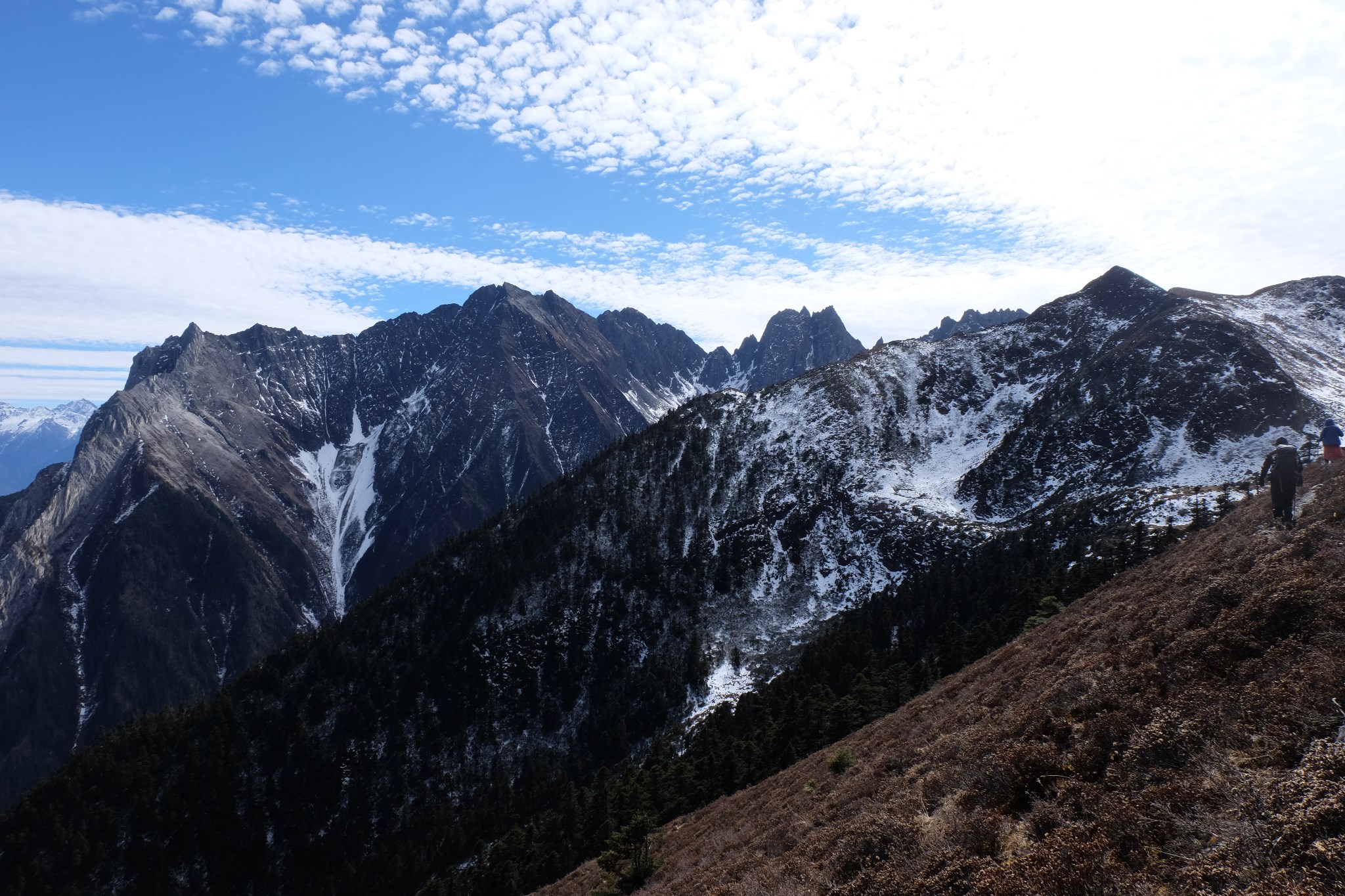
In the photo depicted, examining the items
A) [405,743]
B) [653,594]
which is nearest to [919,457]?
[653,594]

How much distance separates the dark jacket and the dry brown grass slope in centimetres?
119

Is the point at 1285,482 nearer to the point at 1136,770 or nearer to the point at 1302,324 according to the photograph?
the point at 1136,770

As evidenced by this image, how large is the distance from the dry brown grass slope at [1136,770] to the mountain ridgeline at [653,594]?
155ft

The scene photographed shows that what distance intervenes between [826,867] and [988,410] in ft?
531

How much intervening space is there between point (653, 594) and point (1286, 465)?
387 ft

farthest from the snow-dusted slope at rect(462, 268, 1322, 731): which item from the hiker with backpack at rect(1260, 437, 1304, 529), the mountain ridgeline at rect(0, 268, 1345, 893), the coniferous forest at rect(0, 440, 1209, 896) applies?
the hiker with backpack at rect(1260, 437, 1304, 529)

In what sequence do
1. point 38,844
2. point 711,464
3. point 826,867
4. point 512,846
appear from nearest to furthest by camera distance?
point 826,867, point 512,846, point 38,844, point 711,464

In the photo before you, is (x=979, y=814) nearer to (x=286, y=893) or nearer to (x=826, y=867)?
(x=826, y=867)

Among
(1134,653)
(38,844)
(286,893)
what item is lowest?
(286,893)

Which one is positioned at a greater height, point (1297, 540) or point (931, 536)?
point (1297, 540)

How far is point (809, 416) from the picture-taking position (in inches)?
6319

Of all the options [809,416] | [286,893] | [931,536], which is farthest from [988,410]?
[286,893]

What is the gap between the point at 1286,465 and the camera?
72.5ft

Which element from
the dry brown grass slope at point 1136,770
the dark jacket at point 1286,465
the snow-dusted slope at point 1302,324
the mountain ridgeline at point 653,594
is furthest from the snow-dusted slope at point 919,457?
the dry brown grass slope at point 1136,770
